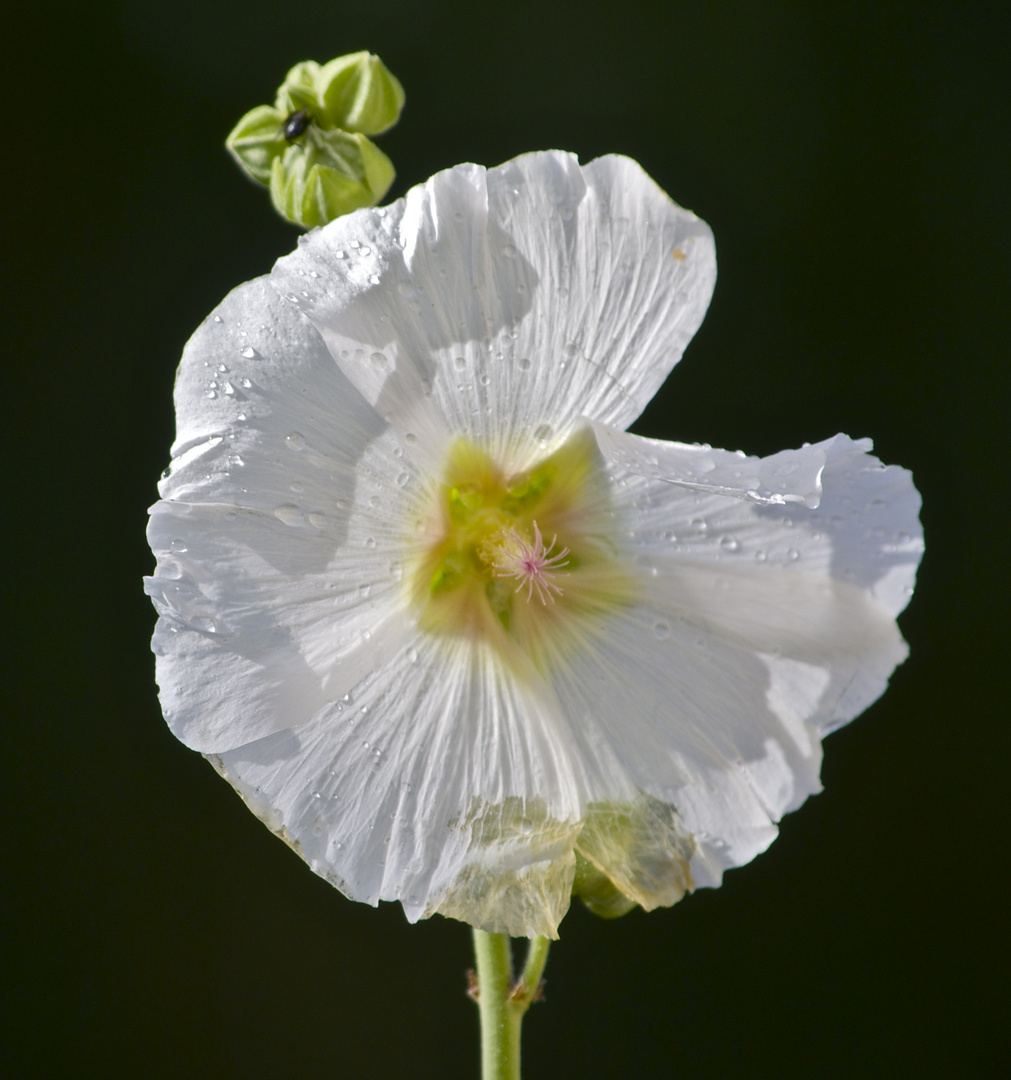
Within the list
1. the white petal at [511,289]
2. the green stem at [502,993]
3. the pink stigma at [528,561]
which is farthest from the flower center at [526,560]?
the green stem at [502,993]

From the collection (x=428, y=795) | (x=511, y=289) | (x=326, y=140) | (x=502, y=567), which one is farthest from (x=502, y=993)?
(x=326, y=140)

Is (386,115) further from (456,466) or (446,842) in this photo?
(446,842)

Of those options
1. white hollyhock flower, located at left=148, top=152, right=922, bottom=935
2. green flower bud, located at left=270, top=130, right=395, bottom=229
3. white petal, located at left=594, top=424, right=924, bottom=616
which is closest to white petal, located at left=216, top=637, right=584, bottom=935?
white hollyhock flower, located at left=148, top=152, right=922, bottom=935

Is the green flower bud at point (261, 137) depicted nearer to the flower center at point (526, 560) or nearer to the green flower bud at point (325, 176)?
the green flower bud at point (325, 176)

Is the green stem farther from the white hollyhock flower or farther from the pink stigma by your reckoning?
the pink stigma

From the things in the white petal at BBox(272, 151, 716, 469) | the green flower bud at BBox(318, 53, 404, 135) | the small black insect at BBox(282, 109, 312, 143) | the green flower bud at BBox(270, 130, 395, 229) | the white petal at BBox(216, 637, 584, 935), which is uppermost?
the green flower bud at BBox(318, 53, 404, 135)
